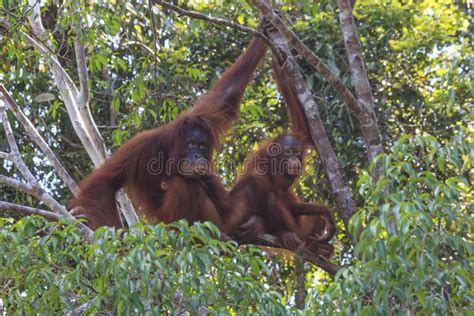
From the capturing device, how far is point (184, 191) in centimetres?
575

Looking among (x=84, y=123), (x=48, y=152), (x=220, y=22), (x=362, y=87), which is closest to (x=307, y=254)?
(x=362, y=87)

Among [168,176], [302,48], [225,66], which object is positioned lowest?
[168,176]

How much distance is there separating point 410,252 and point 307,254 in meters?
2.37

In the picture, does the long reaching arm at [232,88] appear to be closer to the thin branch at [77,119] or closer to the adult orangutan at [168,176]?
the adult orangutan at [168,176]

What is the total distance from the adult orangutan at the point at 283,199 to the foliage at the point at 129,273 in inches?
80.6

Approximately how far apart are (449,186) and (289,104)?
9.10 feet

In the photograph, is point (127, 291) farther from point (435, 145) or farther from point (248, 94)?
point (248, 94)

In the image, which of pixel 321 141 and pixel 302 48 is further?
pixel 321 141

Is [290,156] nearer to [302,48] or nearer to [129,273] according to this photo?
[302,48]

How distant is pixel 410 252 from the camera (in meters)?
3.32

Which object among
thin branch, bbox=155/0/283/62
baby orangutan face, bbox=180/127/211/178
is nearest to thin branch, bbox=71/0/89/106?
baby orangutan face, bbox=180/127/211/178

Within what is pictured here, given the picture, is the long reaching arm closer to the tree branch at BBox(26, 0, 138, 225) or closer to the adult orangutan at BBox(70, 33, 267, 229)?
the adult orangutan at BBox(70, 33, 267, 229)

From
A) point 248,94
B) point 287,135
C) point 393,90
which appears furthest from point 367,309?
point 393,90

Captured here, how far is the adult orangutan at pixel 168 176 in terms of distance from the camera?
565 centimetres
